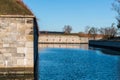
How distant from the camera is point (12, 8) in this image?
22.1 m

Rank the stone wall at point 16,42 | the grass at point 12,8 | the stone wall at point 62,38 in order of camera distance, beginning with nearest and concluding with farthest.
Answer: the stone wall at point 16,42
the grass at point 12,8
the stone wall at point 62,38

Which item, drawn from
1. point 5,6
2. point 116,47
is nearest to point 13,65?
point 5,6

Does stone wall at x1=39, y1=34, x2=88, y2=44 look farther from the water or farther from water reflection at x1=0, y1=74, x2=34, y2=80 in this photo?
water reflection at x1=0, y1=74, x2=34, y2=80

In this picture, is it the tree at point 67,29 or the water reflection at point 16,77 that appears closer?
the water reflection at point 16,77

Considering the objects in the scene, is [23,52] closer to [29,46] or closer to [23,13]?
[29,46]

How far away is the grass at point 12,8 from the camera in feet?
71.2

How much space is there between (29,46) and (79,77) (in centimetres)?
355

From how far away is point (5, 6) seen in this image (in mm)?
22359

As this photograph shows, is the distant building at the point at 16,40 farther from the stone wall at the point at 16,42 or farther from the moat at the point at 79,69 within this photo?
the moat at the point at 79,69

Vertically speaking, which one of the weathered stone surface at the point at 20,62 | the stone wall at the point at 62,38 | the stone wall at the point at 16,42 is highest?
the stone wall at the point at 16,42

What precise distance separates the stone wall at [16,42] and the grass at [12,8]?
69cm

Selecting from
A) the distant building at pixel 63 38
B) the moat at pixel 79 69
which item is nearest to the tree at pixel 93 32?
the distant building at pixel 63 38

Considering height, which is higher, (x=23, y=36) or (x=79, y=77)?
(x=23, y=36)

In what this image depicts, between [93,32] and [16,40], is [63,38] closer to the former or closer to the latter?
[93,32]
